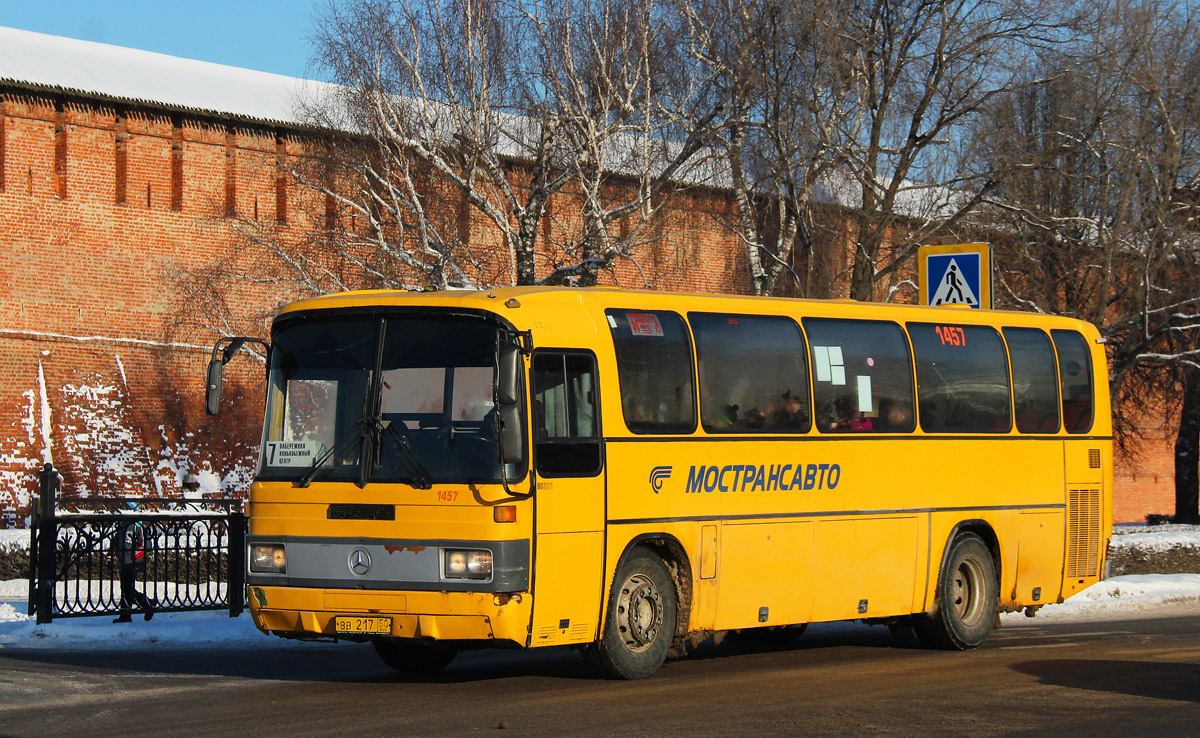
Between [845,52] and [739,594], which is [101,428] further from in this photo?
Result: [739,594]

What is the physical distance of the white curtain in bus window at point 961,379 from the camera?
13.2 meters

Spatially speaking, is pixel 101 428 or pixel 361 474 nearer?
pixel 361 474

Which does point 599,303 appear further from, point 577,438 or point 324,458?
point 324,458

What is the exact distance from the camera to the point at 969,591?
13.6 meters

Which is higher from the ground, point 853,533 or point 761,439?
point 761,439

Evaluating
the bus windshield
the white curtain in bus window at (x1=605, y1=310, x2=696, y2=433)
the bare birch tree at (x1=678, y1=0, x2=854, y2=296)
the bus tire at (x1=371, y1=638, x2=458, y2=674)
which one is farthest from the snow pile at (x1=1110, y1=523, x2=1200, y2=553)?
the bus windshield

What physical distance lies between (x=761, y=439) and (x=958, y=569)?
3132mm

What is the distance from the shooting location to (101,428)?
30094mm

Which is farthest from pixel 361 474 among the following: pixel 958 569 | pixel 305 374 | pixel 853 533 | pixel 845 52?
pixel 845 52

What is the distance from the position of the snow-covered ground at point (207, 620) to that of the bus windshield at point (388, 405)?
3.98 metres

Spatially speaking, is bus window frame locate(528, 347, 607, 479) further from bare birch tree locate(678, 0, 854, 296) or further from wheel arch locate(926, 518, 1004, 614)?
bare birch tree locate(678, 0, 854, 296)

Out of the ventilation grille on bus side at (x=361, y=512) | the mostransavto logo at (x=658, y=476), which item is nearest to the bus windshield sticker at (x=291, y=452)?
the ventilation grille on bus side at (x=361, y=512)

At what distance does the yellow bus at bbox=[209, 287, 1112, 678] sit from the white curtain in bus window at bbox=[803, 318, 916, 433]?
27 millimetres

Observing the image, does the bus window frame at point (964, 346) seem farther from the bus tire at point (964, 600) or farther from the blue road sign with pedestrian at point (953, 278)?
the blue road sign with pedestrian at point (953, 278)
